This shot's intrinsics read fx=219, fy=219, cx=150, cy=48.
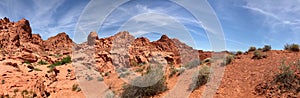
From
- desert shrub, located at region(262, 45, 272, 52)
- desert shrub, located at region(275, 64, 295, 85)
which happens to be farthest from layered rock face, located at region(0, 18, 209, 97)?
desert shrub, located at region(275, 64, 295, 85)

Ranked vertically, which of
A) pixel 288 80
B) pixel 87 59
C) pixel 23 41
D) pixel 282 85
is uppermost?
pixel 23 41

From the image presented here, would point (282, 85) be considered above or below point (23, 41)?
below

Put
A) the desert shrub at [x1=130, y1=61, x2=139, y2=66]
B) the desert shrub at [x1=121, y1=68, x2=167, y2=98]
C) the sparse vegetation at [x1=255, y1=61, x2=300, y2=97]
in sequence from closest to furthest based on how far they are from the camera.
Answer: the sparse vegetation at [x1=255, y1=61, x2=300, y2=97] < the desert shrub at [x1=121, y1=68, x2=167, y2=98] < the desert shrub at [x1=130, y1=61, x2=139, y2=66]

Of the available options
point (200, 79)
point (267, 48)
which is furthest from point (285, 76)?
point (267, 48)

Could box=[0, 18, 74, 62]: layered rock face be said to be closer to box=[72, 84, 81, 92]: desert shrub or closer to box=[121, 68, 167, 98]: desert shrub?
box=[72, 84, 81, 92]: desert shrub

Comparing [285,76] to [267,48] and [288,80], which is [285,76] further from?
[267,48]

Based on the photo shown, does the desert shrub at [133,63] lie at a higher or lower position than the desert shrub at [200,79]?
higher

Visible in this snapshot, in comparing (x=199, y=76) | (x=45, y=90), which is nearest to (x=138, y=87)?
(x=199, y=76)

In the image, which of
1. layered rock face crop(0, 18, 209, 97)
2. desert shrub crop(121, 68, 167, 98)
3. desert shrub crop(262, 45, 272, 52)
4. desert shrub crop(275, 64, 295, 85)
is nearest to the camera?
desert shrub crop(275, 64, 295, 85)

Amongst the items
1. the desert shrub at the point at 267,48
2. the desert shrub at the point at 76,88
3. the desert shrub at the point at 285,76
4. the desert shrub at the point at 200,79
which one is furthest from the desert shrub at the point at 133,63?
the desert shrub at the point at 285,76

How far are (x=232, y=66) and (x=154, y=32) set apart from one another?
6.06 meters

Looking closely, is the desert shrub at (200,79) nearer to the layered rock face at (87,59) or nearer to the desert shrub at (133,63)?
the layered rock face at (87,59)

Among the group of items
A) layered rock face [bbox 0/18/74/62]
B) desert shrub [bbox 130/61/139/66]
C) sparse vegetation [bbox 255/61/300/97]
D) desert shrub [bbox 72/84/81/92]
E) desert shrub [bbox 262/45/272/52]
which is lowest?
desert shrub [bbox 72/84/81/92]

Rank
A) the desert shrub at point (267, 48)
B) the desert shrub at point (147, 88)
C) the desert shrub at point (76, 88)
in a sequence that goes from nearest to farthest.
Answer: the desert shrub at point (147, 88) < the desert shrub at point (76, 88) < the desert shrub at point (267, 48)
